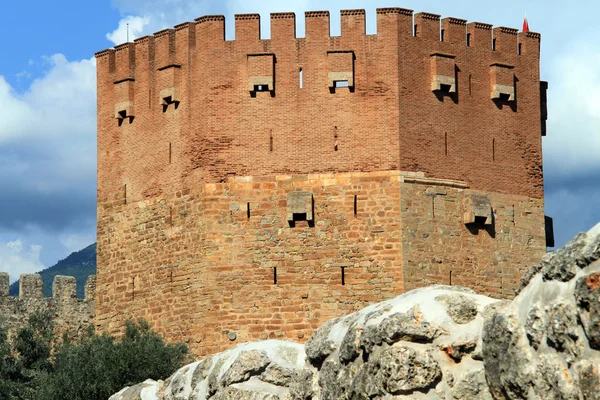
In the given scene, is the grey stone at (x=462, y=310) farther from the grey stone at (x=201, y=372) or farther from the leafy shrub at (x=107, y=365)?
the leafy shrub at (x=107, y=365)

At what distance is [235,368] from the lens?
12820 mm

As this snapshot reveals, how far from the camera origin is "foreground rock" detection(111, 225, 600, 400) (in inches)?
340

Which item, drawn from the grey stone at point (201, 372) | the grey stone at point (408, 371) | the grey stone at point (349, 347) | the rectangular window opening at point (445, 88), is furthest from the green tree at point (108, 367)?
the grey stone at point (408, 371)

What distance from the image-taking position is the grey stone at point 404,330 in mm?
10516

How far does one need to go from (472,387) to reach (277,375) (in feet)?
10.1

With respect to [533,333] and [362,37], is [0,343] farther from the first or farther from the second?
[533,333]

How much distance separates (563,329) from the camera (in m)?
8.66

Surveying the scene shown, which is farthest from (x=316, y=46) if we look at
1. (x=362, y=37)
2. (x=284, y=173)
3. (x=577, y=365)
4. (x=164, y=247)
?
(x=577, y=365)

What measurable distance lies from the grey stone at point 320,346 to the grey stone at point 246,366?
64 centimetres

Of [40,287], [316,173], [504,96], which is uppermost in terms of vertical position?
[504,96]

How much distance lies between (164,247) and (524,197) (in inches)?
278

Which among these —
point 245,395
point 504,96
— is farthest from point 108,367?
point 245,395

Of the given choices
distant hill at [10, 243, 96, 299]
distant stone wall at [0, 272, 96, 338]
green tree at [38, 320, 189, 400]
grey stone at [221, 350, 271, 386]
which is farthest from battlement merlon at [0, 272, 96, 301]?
distant hill at [10, 243, 96, 299]

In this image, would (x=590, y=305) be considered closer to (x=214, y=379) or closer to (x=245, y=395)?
(x=245, y=395)
